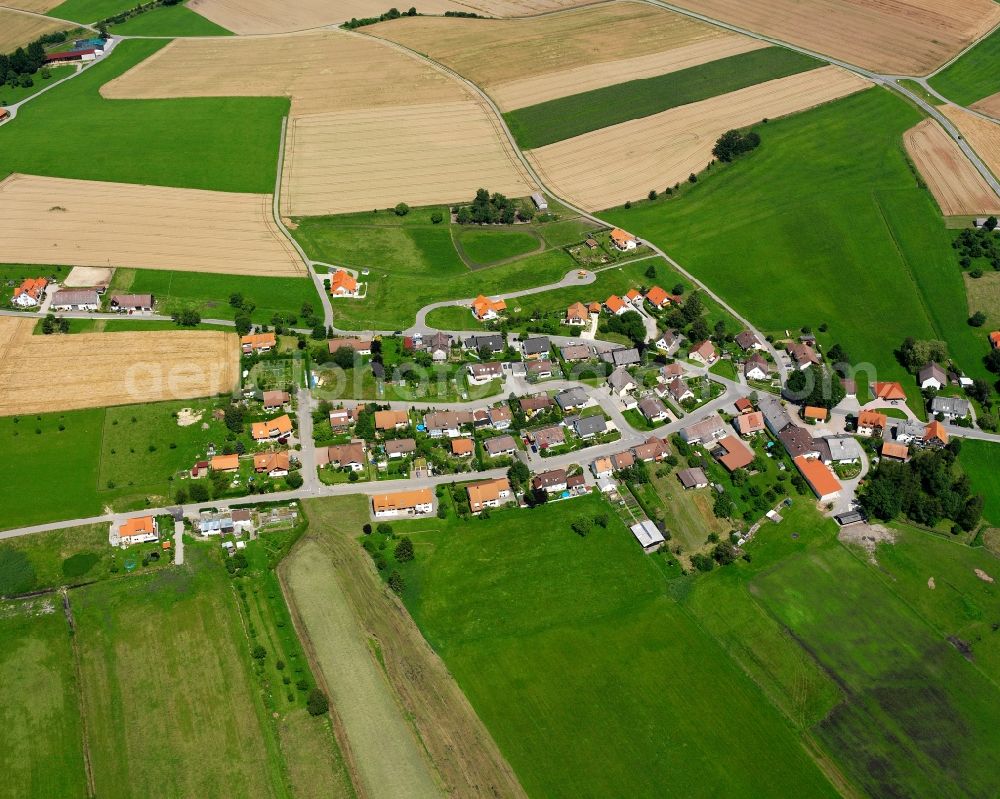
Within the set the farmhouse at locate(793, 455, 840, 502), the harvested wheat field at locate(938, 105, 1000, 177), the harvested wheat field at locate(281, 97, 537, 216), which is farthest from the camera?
the harvested wheat field at locate(938, 105, 1000, 177)

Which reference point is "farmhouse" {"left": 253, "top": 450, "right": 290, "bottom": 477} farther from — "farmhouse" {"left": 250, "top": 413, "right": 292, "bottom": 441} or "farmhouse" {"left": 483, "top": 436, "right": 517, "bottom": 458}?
"farmhouse" {"left": 483, "top": 436, "right": 517, "bottom": 458}

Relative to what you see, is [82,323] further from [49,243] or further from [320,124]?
[320,124]

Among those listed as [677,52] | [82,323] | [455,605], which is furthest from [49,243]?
[677,52]

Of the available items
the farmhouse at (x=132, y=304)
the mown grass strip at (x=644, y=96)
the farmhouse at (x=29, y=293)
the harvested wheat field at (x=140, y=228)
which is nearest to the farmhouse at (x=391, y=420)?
the harvested wheat field at (x=140, y=228)

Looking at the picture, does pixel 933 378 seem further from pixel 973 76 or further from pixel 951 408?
pixel 973 76

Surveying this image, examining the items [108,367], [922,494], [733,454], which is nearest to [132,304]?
[108,367]

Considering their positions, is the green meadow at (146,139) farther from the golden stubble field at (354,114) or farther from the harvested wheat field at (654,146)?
the harvested wheat field at (654,146)

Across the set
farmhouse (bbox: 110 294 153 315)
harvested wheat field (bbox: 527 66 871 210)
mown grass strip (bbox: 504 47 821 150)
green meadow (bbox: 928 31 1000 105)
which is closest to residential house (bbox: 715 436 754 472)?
harvested wheat field (bbox: 527 66 871 210)
